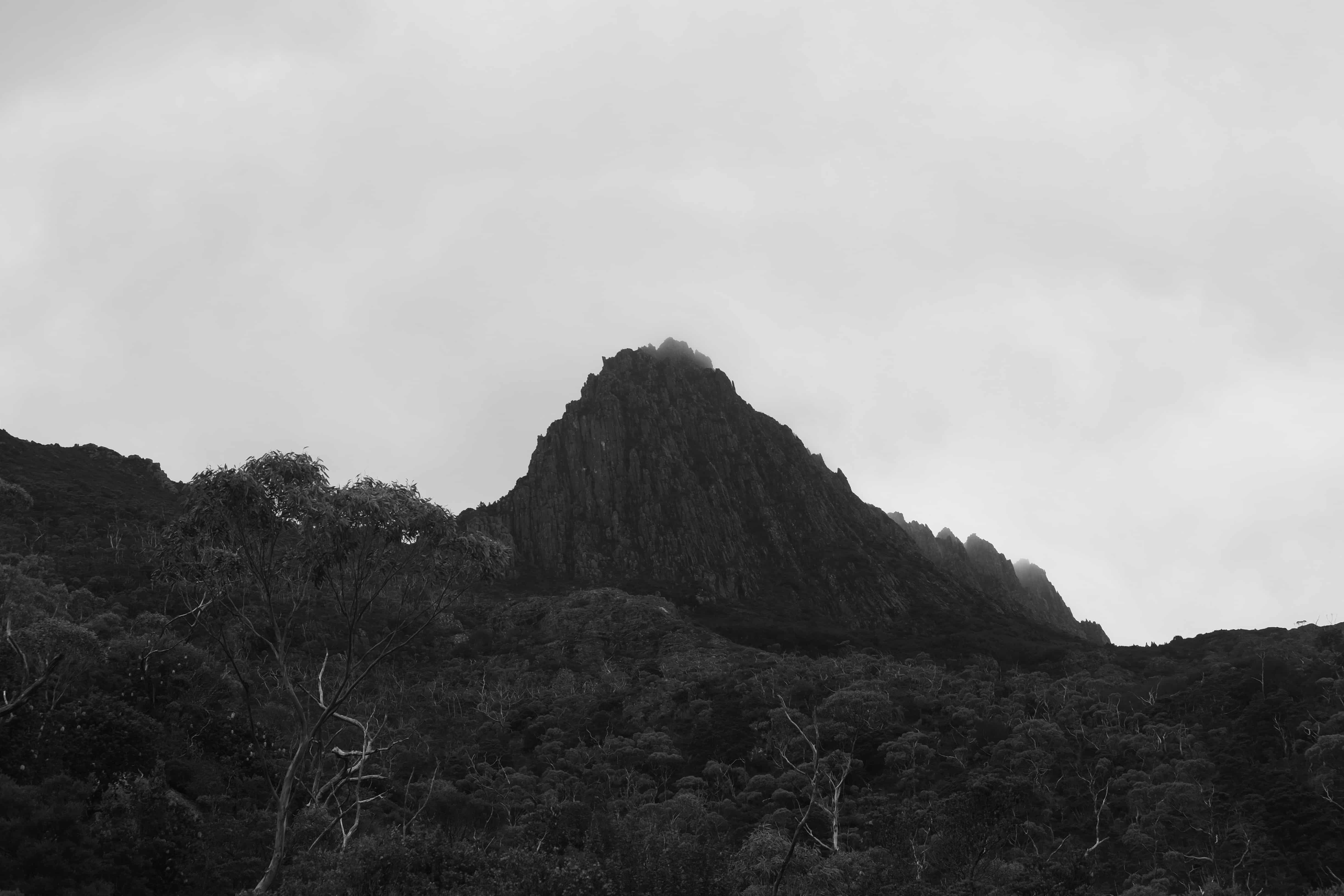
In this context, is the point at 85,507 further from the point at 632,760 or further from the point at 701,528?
the point at 701,528

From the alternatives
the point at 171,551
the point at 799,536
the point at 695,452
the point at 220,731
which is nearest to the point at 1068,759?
the point at 220,731

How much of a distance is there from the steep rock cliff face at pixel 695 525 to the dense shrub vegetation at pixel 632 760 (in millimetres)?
36068

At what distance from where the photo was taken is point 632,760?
3305 inches

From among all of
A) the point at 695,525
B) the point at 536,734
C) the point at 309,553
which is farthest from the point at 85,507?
the point at 309,553

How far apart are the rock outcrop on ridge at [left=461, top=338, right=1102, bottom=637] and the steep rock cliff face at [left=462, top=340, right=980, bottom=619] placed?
0.82 ft

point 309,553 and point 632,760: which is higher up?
point 309,553

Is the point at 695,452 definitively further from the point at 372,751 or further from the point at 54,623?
the point at 372,751

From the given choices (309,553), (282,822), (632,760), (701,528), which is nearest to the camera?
(282,822)

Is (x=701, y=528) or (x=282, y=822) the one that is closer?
(x=282, y=822)

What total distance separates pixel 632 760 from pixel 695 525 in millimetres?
96672

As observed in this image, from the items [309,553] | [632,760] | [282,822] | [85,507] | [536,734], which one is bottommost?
[282,822]

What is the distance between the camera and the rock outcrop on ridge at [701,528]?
167250 mm

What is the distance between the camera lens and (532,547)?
581ft

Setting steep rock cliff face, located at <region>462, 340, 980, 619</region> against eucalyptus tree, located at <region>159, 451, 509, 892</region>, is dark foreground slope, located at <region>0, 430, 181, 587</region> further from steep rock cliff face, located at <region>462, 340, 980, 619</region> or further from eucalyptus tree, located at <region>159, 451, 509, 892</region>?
eucalyptus tree, located at <region>159, 451, 509, 892</region>
